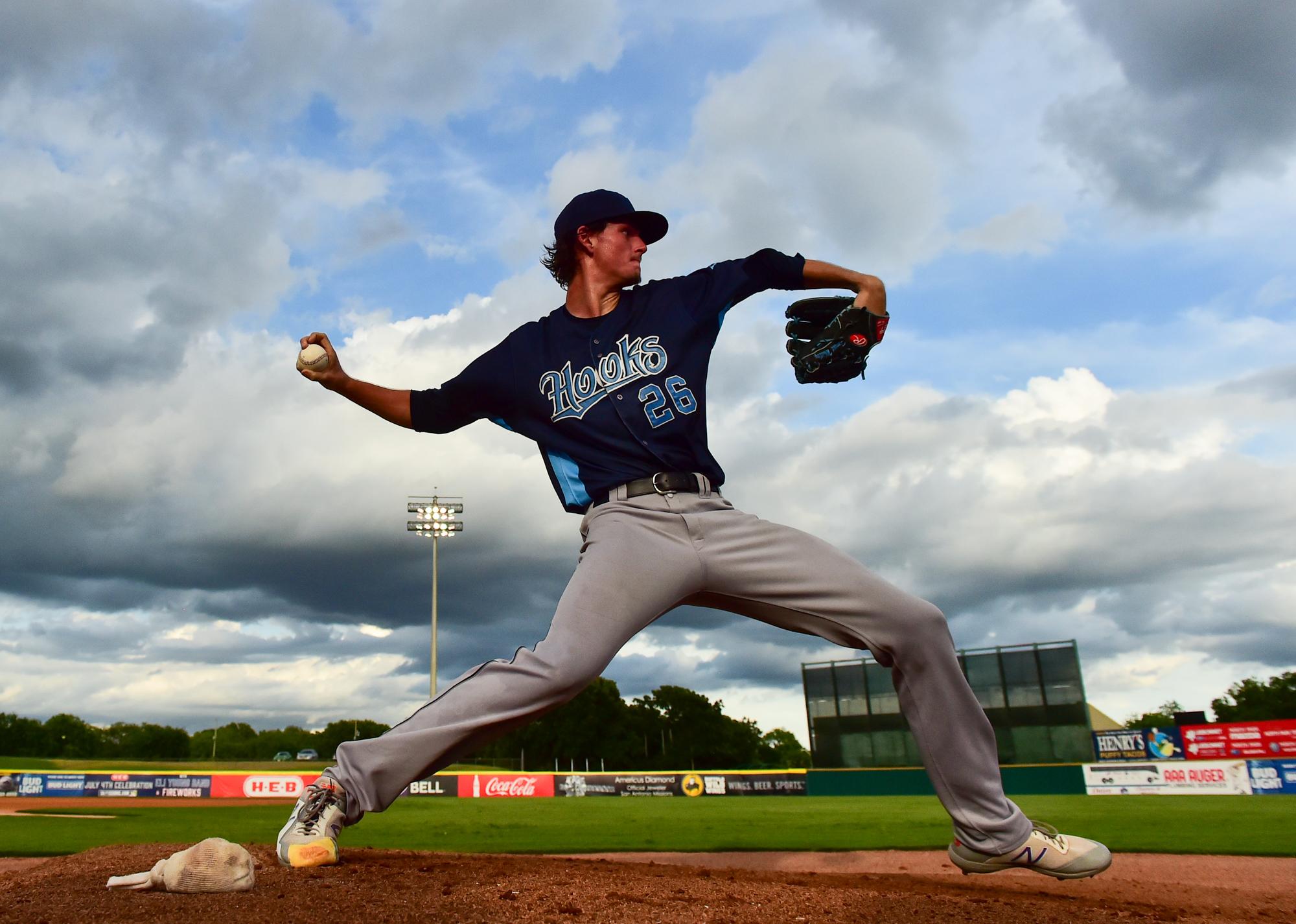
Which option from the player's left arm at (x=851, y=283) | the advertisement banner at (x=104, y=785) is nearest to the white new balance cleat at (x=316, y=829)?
the player's left arm at (x=851, y=283)

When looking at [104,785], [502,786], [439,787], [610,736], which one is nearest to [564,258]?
[502,786]

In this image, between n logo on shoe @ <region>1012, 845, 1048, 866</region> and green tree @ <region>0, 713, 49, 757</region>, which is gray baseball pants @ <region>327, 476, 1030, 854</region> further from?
green tree @ <region>0, 713, 49, 757</region>

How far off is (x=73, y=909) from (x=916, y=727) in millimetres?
2565

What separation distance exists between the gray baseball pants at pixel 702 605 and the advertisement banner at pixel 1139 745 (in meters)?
24.2

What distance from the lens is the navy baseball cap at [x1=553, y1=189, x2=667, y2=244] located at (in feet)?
10.9

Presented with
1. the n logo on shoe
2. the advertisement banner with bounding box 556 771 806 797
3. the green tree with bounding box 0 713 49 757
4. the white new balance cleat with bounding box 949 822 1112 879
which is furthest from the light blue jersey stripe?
the green tree with bounding box 0 713 49 757

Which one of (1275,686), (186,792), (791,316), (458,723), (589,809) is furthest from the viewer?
(1275,686)

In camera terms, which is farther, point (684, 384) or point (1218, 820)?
point (1218, 820)

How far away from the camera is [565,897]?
2.90 meters

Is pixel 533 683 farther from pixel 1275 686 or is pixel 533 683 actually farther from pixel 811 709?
pixel 1275 686

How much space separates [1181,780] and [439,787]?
19944 millimetres

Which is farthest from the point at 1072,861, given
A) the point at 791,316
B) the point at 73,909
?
the point at 73,909

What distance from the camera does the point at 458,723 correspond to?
8.56 feet

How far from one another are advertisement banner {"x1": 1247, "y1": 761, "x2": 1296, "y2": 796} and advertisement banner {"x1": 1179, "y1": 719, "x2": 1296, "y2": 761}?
82.4 inches
